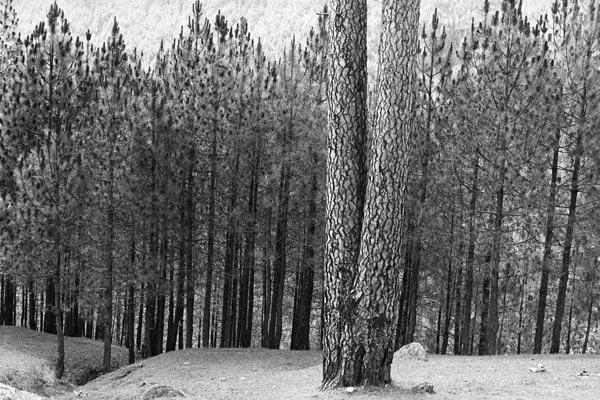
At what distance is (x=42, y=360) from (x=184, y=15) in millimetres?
133794

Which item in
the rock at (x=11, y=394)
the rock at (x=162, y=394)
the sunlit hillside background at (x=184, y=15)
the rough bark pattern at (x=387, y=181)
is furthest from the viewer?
the sunlit hillside background at (x=184, y=15)

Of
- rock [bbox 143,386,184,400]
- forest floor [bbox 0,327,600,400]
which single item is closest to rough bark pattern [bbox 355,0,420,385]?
forest floor [bbox 0,327,600,400]

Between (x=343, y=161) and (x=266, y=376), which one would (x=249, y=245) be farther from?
(x=343, y=161)

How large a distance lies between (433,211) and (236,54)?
7.80 metres

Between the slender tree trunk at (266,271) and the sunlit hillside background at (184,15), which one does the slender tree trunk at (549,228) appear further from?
the sunlit hillside background at (184,15)

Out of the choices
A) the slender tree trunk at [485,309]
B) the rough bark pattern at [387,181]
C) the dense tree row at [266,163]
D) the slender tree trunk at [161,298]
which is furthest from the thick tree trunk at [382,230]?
the slender tree trunk at [161,298]

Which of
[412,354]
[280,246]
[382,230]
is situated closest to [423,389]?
[382,230]

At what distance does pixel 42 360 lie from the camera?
16859 millimetres

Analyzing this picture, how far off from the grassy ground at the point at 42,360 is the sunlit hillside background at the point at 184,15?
85.8 m

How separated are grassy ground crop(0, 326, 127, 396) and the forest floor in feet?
0.10

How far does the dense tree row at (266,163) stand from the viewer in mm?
13633

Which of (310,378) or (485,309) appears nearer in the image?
(310,378)

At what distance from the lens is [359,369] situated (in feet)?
21.7

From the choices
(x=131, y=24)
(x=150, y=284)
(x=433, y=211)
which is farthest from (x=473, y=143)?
(x=131, y=24)
